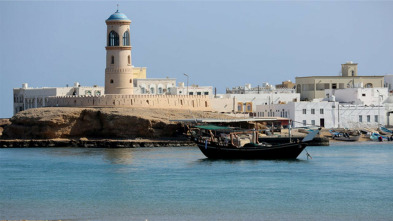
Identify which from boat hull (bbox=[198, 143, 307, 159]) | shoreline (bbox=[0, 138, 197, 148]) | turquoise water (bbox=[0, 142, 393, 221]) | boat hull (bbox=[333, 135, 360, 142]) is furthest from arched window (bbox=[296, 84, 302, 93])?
boat hull (bbox=[198, 143, 307, 159])

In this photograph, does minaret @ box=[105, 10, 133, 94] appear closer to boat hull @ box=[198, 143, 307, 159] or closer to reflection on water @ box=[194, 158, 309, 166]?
boat hull @ box=[198, 143, 307, 159]

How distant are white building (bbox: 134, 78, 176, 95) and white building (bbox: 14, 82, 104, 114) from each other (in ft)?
15.0

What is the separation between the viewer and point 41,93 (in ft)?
315

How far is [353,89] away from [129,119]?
2440 cm

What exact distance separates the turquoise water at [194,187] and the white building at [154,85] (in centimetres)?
3280

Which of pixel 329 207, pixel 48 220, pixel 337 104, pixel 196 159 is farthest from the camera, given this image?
pixel 337 104

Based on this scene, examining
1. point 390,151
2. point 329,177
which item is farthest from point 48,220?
point 390,151

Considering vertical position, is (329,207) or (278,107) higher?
(278,107)

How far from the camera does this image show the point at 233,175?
45062mm

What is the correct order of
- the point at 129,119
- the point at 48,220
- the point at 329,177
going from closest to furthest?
the point at 48,220, the point at 329,177, the point at 129,119

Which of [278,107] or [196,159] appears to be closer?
[196,159]

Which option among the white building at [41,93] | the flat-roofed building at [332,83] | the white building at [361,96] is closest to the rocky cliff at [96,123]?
the white building at [41,93]

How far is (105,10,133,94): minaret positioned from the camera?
3044 inches

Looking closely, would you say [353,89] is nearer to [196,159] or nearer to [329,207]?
[196,159]
